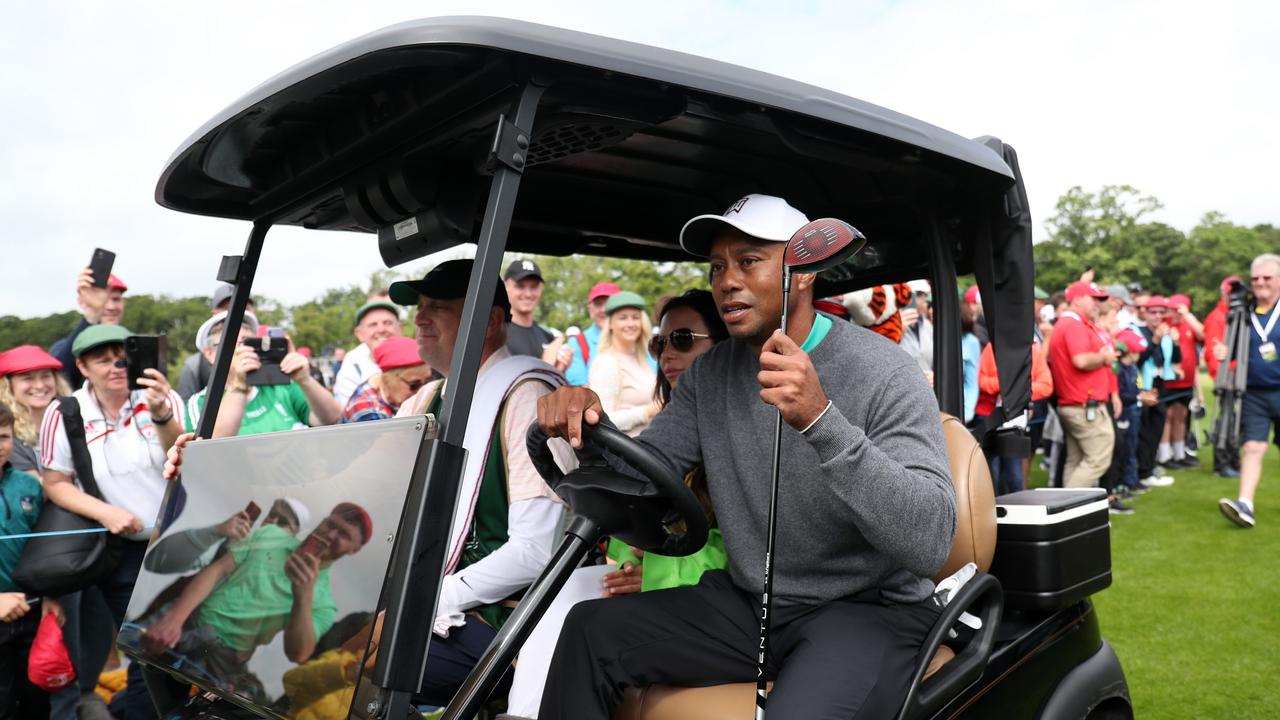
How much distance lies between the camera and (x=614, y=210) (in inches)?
118

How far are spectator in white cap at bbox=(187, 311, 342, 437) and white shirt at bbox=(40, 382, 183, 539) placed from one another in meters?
0.18

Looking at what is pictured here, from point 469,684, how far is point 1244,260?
74.9m

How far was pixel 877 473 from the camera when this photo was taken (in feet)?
5.86

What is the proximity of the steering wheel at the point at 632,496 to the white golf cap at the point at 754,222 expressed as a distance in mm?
537

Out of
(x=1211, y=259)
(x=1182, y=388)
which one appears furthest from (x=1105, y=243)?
(x=1182, y=388)

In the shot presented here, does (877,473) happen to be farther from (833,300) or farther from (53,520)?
(53,520)

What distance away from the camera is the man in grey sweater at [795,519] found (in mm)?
1794

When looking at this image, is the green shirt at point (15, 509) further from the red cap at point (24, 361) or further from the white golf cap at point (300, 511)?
the white golf cap at point (300, 511)

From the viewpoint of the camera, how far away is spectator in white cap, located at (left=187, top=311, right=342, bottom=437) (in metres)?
3.38

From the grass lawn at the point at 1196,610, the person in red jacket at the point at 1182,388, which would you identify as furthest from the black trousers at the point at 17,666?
the person in red jacket at the point at 1182,388

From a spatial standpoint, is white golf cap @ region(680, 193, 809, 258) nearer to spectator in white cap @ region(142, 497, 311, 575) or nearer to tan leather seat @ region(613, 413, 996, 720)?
tan leather seat @ region(613, 413, 996, 720)

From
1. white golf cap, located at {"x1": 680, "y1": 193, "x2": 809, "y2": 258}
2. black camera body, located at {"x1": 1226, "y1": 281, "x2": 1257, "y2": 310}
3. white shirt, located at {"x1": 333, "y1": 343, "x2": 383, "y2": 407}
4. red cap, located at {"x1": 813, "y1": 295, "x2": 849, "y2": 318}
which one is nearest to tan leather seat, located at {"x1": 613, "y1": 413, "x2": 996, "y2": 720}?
white golf cap, located at {"x1": 680, "y1": 193, "x2": 809, "y2": 258}

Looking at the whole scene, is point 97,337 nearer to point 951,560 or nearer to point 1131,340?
point 951,560

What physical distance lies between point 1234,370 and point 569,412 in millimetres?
6933
